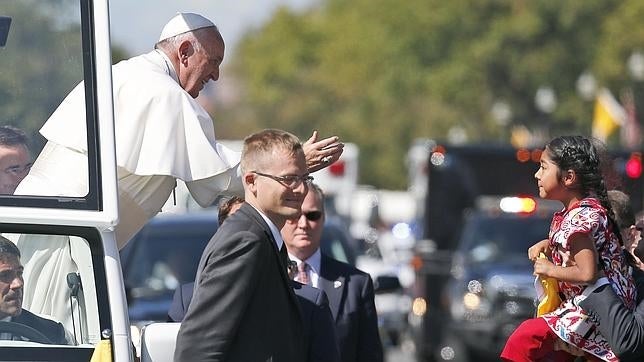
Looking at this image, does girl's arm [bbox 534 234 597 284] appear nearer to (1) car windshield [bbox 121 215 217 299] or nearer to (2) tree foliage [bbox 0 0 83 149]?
(2) tree foliage [bbox 0 0 83 149]

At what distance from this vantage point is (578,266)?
527cm

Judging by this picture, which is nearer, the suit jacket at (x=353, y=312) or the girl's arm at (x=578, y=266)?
the girl's arm at (x=578, y=266)

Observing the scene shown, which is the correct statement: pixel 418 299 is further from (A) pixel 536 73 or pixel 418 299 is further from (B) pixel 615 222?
(A) pixel 536 73

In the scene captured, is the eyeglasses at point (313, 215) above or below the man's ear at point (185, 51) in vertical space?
below

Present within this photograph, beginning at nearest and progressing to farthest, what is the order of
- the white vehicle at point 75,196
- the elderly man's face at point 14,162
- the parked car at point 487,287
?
1. the white vehicle at point 75,196
2. the elderly man's face at point 14,162
3. the parked car at point 487,287

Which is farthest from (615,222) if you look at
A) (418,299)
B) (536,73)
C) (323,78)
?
(323,78)

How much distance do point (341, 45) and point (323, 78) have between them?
307 centimetres

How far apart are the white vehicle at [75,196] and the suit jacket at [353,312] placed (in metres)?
2.11

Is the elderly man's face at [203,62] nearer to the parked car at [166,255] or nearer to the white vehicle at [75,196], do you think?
the white vehicle at [75,196]

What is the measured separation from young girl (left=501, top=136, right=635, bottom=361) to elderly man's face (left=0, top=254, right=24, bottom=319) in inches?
66.8

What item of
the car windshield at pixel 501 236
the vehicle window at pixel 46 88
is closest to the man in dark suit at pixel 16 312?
the vehicle window at pixel 46 88

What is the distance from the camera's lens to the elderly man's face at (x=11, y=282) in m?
4.80

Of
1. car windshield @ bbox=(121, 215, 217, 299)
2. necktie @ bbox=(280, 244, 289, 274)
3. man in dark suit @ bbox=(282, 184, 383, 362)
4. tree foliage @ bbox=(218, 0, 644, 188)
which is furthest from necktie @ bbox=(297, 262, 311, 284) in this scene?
tree foliage @ bbox=(218, 0, 644, 188)

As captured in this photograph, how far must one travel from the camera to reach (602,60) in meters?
47.9
